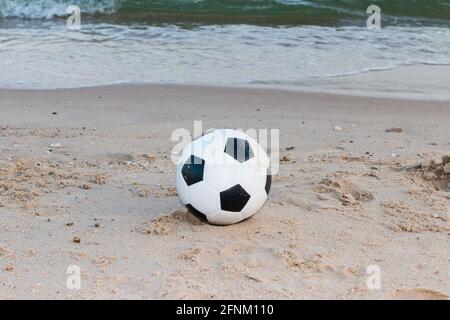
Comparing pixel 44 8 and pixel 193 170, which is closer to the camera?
pixel 193 170

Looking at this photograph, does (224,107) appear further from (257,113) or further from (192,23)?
(192,23)

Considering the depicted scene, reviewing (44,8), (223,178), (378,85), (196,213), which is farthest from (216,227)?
(44,8)

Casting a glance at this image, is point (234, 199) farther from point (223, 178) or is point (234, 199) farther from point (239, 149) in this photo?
point (239, 149)

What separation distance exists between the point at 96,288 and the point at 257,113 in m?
3.82

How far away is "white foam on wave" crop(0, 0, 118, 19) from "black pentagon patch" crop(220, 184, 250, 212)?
9555 millimetres

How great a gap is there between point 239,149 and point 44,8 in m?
10.1

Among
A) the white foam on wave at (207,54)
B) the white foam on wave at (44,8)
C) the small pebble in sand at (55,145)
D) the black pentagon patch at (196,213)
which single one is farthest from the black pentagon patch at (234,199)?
the white foam on wave at (44,8)

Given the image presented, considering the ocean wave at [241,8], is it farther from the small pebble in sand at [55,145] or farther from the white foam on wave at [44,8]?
the small pebble in sand at [55,145]

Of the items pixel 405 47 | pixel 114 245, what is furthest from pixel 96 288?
pixel 405 47

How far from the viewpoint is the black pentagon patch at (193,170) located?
12.3 feet

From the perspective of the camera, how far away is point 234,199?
3.74 meters

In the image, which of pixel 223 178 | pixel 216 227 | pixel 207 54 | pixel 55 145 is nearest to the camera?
pixel 223 178

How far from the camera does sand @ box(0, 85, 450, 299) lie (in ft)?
10.6
